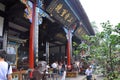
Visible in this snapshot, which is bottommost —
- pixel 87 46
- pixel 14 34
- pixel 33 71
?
pixel 33 71

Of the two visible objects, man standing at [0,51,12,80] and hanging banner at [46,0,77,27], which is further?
hanging banner at [46,0,77,27]

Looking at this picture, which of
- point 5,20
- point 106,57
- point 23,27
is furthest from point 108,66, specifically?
point 23,27

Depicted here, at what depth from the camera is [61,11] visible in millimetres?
12781

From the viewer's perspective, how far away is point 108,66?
523 cm

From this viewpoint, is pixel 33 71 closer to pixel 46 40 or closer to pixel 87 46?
pixel 87 46

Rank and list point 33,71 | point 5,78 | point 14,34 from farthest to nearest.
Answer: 1. point 14,34
2. point 33,71
3. point 5,78

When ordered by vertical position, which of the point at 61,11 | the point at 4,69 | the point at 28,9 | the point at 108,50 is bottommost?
the point at 4,69

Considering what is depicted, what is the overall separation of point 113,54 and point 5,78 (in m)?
1.95

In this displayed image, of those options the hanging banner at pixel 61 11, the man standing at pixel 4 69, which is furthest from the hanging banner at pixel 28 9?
the man standing at pixel 4 69

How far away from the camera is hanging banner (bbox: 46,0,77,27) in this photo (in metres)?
11.2

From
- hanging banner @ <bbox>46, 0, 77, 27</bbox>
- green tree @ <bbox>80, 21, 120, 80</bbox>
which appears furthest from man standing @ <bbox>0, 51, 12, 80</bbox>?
hanging banner @ <bbox>46, 0, 77, 27</bbox>

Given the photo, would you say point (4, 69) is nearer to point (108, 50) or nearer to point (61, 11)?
point (108, 50)

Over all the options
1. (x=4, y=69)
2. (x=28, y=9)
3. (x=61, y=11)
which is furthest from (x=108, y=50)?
(x=61, y=11)

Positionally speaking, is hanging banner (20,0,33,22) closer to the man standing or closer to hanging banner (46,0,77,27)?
hanging banner (46,0,77,27)
